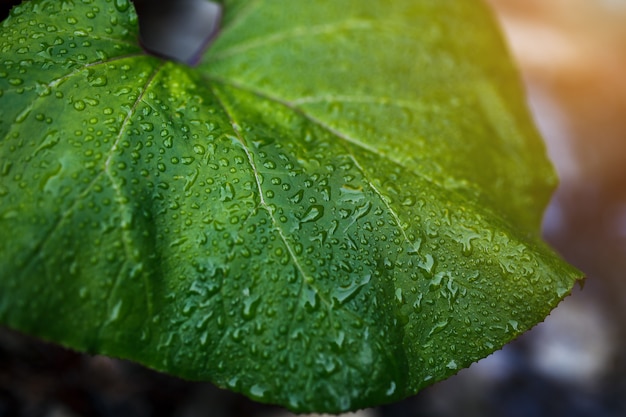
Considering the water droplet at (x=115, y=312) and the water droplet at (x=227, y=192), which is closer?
the water droplet at (x=115, y=312)

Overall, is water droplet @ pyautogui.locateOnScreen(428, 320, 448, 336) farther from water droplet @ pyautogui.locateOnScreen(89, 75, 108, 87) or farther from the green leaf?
water droplet @ pyautogui.locateOnScreen(89, 75, 108, 87)

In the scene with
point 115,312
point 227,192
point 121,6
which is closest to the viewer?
point 115,312

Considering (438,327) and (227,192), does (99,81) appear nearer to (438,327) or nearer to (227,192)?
(227,192)

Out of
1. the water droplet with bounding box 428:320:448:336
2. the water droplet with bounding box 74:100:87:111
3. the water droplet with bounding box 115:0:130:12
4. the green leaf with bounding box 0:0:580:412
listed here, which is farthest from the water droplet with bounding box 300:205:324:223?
the water droplet with bounding box 115:0:130:12

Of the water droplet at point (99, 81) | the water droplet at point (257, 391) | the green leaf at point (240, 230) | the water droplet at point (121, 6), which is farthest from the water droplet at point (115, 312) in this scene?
the water droplet at point (121, 6)

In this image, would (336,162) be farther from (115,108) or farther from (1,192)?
(1,192)

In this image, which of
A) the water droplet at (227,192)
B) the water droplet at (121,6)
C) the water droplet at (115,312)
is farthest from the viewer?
the water droplet at (121,6)

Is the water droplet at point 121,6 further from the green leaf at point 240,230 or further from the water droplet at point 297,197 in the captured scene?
the water droplet at point 297,197

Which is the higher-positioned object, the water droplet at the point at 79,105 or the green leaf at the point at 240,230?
the water droplet at the point at 79,105

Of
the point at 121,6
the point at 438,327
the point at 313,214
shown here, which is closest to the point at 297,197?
the point at 313,214

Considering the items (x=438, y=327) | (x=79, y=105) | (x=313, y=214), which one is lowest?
(x=438, y=327)
